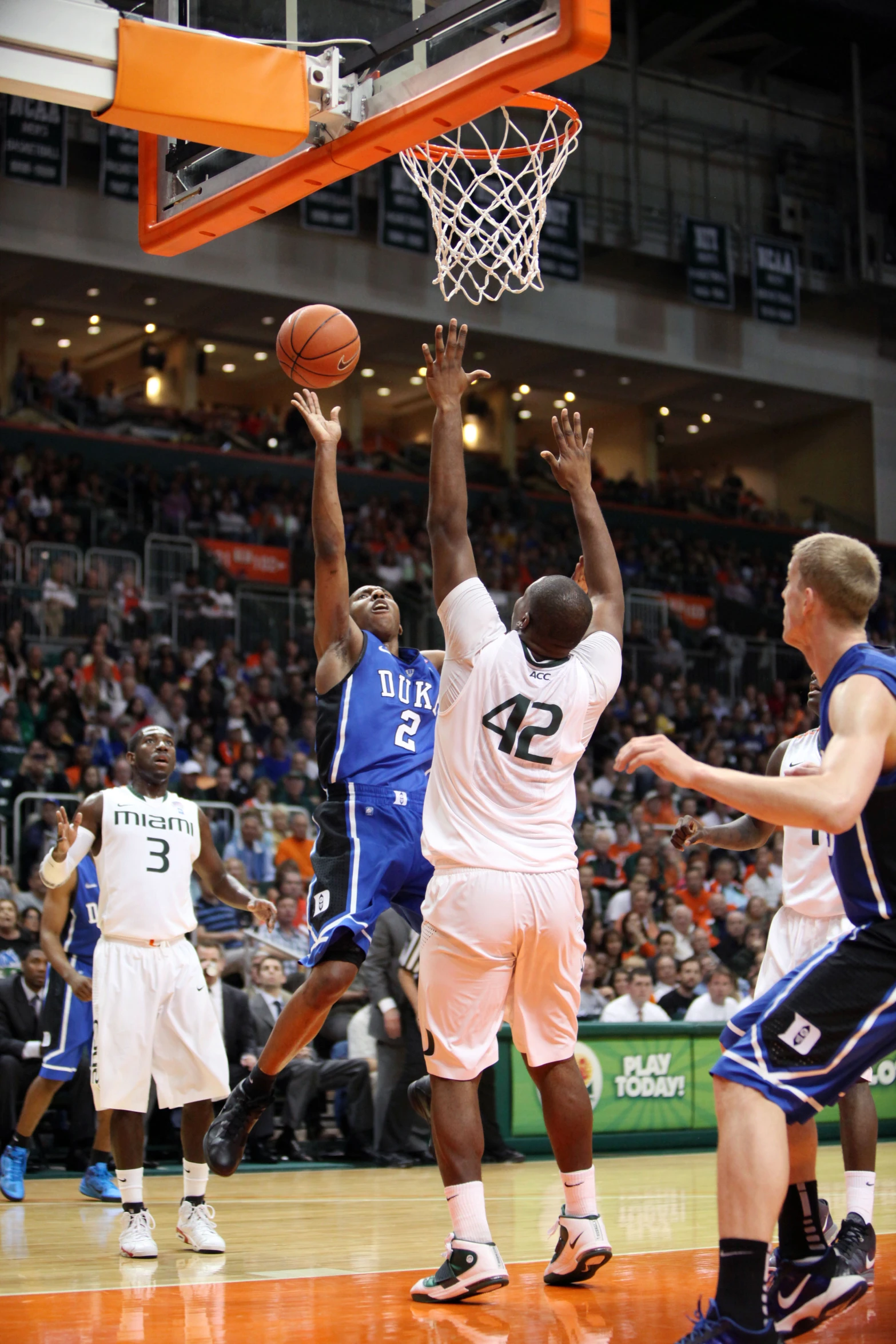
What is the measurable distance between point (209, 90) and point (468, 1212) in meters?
3.96

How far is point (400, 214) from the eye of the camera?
23234 mm

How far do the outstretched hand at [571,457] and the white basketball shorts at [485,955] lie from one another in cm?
Answer: 149

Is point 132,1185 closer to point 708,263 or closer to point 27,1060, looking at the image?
point 27,1060

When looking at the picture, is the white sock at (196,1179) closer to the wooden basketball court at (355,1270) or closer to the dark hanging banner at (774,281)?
the wooden basketball court at (355,1270)

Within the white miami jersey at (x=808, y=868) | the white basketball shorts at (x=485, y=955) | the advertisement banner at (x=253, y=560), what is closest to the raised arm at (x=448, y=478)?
the white basketball shorts at (x=485, y=955)

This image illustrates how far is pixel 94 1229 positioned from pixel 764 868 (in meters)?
10.6

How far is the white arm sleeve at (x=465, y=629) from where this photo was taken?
5027 millimetres

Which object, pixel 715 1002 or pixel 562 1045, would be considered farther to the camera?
pixel 715 1002

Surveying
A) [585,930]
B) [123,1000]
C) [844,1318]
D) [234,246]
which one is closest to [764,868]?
[585,930]

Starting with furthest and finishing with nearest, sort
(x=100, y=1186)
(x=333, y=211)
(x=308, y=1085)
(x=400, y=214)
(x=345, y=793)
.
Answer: (x=400, y=214) → (x=333, y=211) → (x=308, y=1085) → (x=100, y=1186) → (x=345, y=793)

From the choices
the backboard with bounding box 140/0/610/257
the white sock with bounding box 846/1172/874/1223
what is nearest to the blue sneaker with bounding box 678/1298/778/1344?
the white sock with bounding box 846/1172/874/1223

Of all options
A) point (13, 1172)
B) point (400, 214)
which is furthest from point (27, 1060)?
point (400, 214)

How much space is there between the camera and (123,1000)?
21.2 ft

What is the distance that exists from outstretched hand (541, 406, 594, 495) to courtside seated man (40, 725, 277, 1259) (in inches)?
98.7
